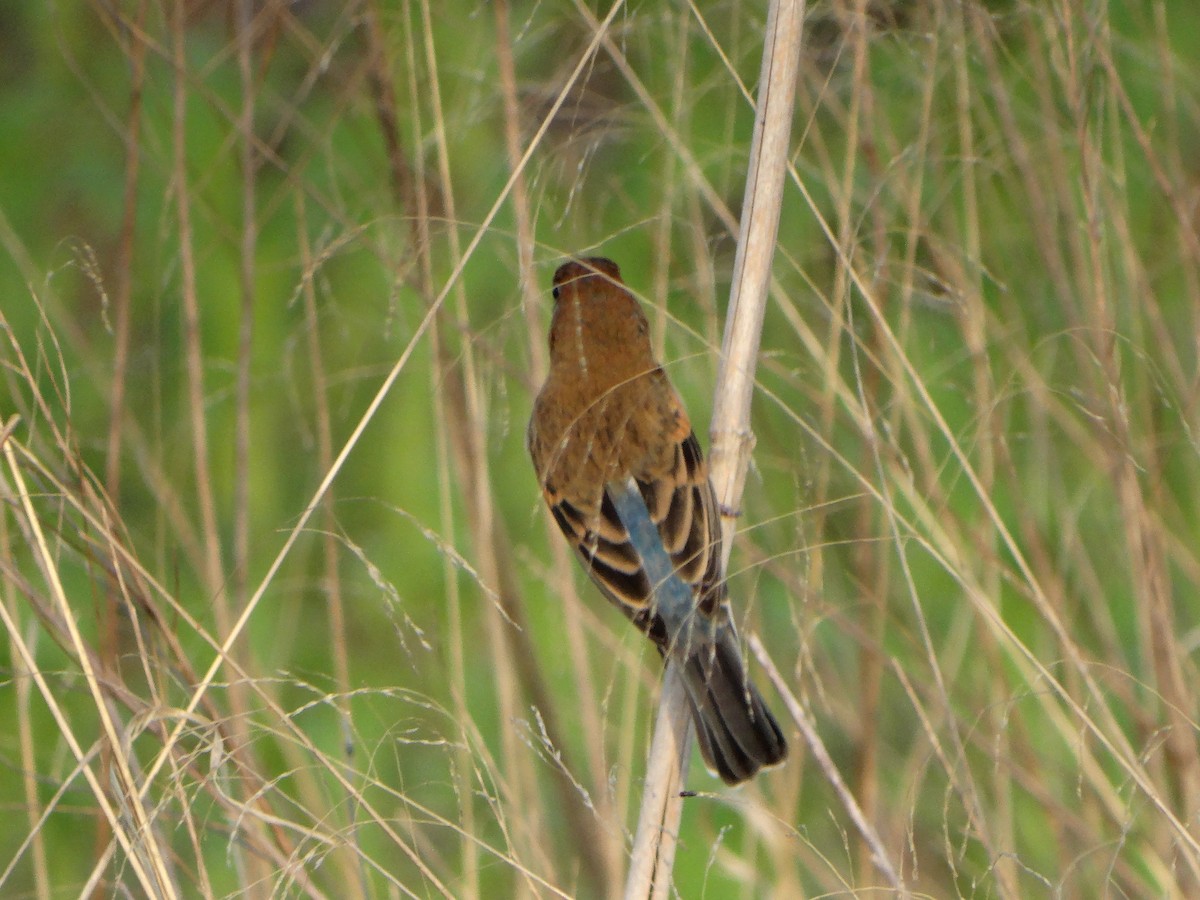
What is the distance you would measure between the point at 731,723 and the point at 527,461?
7.82 feet

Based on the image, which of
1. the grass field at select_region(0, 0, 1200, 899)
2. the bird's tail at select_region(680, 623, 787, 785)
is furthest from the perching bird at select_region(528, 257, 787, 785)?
the grass field at select_region(0, 0, 1200, 899)

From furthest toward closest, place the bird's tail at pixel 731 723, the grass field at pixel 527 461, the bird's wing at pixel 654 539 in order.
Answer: the bird's wing at pixel 654 539, the bird's tail at pixel 731 723, the grass field at pixel 527 461

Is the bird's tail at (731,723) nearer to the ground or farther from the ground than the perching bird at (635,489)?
nearer to the ground

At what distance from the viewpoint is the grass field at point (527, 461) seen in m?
2.50

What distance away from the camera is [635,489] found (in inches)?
131

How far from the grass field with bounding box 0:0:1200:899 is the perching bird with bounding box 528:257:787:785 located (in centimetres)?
12

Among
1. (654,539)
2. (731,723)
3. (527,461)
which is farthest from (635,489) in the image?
(527,461)

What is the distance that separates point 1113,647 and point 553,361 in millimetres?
1451

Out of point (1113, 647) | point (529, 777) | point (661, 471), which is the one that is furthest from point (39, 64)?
point (1113, 647)

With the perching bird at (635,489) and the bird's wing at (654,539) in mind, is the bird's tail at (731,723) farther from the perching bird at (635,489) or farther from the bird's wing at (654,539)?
the bird's wing at (654,539)

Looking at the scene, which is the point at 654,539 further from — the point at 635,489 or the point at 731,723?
the point at 731,723

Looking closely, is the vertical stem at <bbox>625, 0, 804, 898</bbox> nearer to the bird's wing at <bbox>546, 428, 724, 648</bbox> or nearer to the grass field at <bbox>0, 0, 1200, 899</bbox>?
the grass field at <bbox>0, 0, 1200, 899</bbox>

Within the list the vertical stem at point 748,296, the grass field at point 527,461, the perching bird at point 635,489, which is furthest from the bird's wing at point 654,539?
the vertical stem at point 748,296

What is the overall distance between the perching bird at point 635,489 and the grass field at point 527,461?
0.12m
